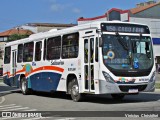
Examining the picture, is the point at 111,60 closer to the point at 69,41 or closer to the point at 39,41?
the point at 69,41

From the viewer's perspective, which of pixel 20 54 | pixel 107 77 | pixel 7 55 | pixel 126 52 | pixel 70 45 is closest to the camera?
pixel 107 77

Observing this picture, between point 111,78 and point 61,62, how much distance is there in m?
3.56

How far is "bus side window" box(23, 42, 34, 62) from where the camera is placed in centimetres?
2136

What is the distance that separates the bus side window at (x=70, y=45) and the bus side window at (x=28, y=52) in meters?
4.03

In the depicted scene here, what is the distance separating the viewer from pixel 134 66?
50.5ft

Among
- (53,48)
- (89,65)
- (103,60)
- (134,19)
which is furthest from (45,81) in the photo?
(134,19)

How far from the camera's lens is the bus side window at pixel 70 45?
16608 millimetres

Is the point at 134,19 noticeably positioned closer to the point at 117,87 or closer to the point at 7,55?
the point at 7,55

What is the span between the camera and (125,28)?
15.8 meters

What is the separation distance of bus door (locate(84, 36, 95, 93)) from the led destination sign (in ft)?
2.15

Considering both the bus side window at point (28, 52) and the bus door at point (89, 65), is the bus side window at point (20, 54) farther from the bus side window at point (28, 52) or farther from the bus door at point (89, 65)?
the bus door at point (89, 65)

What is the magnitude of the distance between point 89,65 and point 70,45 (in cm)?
195

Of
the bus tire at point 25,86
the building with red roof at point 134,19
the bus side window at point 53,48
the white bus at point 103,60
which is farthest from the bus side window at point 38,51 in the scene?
the building with red roof at point 134,19

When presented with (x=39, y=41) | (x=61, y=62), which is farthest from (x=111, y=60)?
(x=39, y=41)
